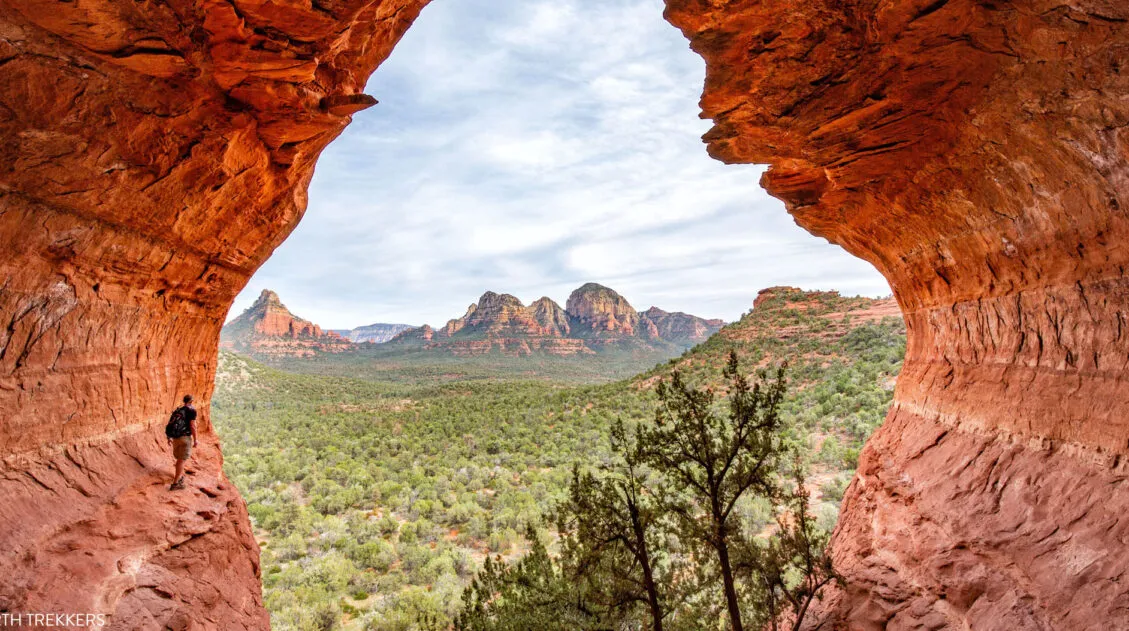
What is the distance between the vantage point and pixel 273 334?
383 ft

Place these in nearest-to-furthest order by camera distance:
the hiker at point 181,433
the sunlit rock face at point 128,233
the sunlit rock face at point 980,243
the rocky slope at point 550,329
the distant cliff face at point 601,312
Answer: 1. the sunlit rock face at point 980,243
2. the sunlit rock face at point 128,233
3. the hiker at point 181,433
4. the rocky slope at point 550,329
5. the distant cliff face at point 601,312

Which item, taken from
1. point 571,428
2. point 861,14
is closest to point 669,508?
point 861,14

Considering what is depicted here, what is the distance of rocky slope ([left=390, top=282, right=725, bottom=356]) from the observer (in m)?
138

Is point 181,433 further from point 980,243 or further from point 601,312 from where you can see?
point 601,312

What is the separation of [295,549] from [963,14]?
21407mm

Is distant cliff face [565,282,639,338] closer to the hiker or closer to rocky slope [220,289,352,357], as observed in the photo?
rocky slope [220,289,352,357]

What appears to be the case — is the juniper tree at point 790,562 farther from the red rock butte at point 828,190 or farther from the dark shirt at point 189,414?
the dark shirt at point 189,414

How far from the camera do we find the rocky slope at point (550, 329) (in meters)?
138

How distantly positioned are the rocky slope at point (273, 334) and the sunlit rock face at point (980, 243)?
120912 mm

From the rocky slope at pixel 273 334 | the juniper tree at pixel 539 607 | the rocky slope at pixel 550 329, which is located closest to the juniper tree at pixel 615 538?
the juniper tree at pixel 539 607

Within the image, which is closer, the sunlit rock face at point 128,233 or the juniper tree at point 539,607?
the sunlit rock face at point 128,233

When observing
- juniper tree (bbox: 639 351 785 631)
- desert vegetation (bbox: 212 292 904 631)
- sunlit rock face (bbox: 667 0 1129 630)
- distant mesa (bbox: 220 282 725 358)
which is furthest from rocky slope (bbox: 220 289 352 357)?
sunlit rock face (bbox: 667 0 1129 630)

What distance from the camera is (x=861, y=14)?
5.27m

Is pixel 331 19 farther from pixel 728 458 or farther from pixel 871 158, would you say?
pixel 728 458
